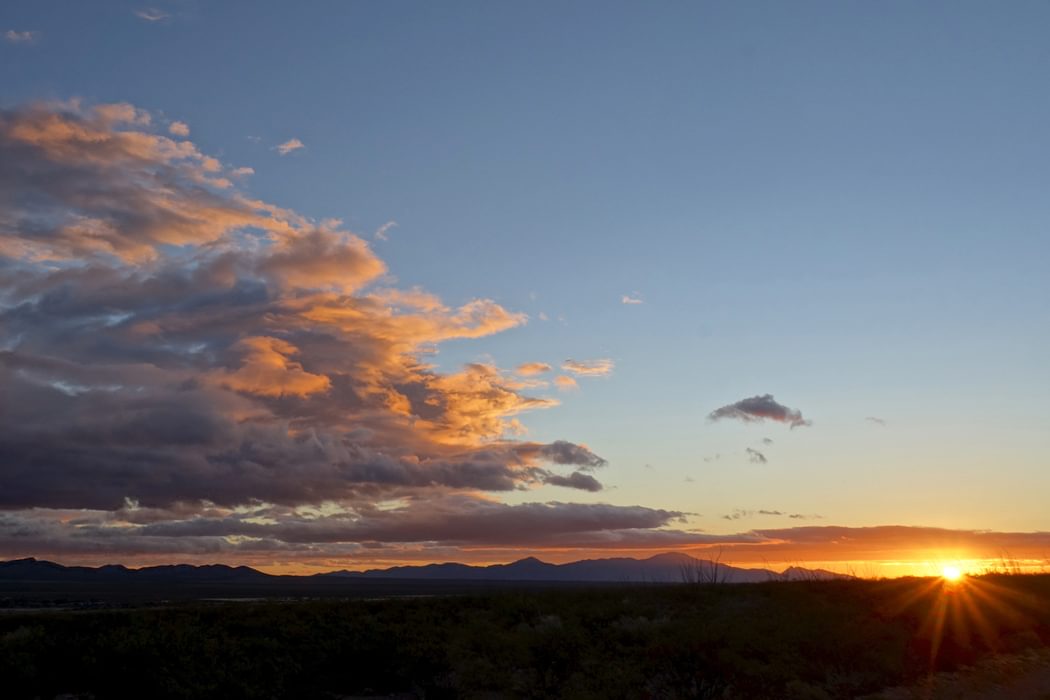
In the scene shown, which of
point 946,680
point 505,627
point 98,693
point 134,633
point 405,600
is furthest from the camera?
point 405,600

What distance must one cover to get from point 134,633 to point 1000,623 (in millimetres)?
29693

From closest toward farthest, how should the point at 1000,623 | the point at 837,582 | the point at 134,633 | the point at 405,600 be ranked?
1. the point at 134,633
2. the point at 405,600
3. the point at 1000,623
4. the point at 837,582

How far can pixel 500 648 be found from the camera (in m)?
23.6

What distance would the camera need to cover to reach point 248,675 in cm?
2075

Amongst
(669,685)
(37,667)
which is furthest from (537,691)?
(37,667)

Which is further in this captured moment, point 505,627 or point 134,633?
point 505,627

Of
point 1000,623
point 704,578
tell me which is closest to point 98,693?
point 704,578

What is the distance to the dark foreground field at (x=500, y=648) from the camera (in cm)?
2036

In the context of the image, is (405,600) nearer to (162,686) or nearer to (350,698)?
(350,698)

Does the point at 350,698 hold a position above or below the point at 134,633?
below

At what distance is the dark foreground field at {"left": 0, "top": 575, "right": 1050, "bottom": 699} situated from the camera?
20359 mm

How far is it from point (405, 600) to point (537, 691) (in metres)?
9.14

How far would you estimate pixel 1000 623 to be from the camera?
31.5 metres

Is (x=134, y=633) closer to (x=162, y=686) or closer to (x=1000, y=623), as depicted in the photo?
(x=162, y=686)
